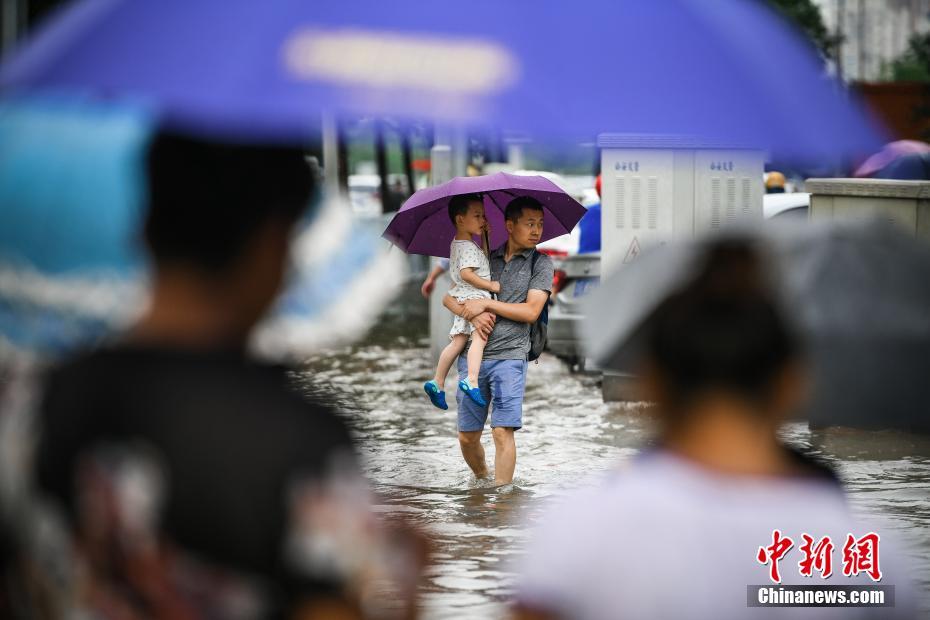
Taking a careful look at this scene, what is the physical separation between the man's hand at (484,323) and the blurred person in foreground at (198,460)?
245 inches

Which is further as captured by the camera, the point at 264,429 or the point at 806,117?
the point at 806,117

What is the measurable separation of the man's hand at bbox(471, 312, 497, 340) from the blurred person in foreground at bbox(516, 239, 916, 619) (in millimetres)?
6188

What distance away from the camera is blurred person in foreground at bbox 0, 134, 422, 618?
2.43 metres

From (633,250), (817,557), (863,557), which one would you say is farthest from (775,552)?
(633,250)

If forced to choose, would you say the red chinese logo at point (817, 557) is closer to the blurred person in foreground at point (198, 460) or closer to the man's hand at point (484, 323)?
the blurred person in foreground at point (198, 460)

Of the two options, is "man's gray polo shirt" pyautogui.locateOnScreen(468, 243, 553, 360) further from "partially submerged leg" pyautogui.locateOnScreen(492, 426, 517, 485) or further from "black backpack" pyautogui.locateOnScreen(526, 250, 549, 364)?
"partially submerged leg" pyautogui.locateOnScreen(492, 426, 517, 485)

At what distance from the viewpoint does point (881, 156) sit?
55.2 ft

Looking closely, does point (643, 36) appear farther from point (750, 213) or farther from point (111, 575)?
point (750, 213)

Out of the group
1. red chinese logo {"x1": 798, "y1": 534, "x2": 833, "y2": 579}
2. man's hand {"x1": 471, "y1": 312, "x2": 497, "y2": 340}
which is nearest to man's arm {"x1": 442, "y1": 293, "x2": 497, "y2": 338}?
man's hand {"x1": 471, "y1": 312, "x2": 497, "y2": 340}

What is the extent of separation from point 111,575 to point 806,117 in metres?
1.51

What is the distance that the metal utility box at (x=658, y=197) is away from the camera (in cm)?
1255

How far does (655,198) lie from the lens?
41.5 ft

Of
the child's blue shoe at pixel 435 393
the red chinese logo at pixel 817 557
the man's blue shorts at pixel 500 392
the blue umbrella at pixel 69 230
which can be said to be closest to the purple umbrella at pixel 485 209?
the man's blue shorts at pixel 500 392

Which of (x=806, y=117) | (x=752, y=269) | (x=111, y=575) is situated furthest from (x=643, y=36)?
(x=111, y=575)
